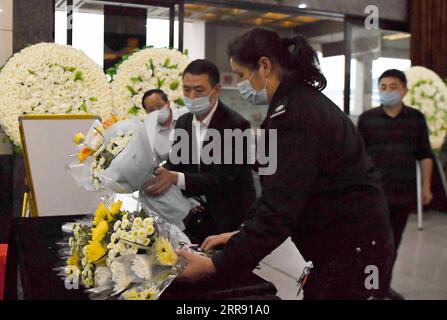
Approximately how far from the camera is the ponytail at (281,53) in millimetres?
1055

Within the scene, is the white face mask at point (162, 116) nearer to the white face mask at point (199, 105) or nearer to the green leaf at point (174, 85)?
the white face mask at point (199, 105)

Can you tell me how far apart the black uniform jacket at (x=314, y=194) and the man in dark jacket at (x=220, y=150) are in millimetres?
498

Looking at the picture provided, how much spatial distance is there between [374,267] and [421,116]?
95 cm

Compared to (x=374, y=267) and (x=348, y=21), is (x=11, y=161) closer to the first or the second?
(x=348, y=21)

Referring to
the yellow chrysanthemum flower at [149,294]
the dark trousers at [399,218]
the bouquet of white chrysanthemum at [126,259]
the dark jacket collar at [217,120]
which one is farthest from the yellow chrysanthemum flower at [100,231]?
the dark trousers at [399,218]

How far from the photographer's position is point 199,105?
1655 millimetres

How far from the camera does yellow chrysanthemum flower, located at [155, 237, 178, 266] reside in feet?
2.72

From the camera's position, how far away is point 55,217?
1467 millimetres

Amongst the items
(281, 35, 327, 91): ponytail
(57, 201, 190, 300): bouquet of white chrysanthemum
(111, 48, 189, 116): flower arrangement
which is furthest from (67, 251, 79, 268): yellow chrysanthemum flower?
(111, 48, 189, 116): flower arrangement

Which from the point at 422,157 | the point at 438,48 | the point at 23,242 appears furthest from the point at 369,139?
the point at 23,242

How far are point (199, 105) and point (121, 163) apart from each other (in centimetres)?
66

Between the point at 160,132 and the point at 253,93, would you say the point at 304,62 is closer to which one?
the point at 253,93

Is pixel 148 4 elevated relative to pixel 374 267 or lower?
elevated

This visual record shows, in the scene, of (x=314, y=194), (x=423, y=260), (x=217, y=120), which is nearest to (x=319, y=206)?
(x=314, y=194)
